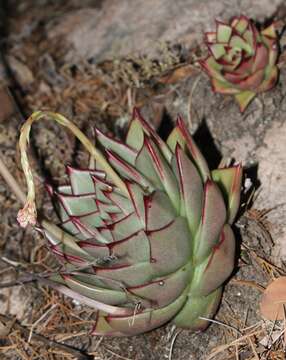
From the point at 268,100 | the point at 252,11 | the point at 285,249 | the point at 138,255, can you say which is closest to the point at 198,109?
the point at 268,100

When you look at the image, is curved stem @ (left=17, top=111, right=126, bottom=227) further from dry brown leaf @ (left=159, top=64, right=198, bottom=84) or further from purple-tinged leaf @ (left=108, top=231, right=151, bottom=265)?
Result: dry brown leaf @ (left=159, top=64, right=198, bottom=84)

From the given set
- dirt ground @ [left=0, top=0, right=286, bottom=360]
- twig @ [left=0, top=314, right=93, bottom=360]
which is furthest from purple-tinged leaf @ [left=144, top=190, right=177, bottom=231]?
twig @ [left=0, top=314, right=93, bottom=360]

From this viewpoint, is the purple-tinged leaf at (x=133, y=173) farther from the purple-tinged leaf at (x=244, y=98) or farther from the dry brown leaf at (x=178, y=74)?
the dry brown leaf at (x=178, y=74)

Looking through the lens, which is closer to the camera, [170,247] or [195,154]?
[170,247]

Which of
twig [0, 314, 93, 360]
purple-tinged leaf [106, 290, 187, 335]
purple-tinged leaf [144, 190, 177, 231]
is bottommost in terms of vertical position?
twig [0, 314, 93, 360]

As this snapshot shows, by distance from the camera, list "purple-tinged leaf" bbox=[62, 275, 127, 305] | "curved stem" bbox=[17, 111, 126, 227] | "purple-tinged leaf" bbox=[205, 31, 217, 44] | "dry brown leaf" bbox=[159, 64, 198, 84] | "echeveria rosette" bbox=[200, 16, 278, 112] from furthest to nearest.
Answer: "dry brown leaf" bbox=[159, 64, 198, 84]
"purple-tinged leaf" bbox=[205, 31, 217, 44]
"echeveria rosette" bbox=[200, 16, 278, 112]
"purple-tinged leaf" bbox=[62, 275, 127, 305]
"curved stem" bbox=[17, 111, 126, 227]

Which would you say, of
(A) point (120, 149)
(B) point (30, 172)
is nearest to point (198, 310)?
(A) point (120, 149)

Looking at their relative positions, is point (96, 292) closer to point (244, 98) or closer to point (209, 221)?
point (209, 221)

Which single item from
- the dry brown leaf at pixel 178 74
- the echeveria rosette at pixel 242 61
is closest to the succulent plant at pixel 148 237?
the echeveria rosette at pixel 242 61
